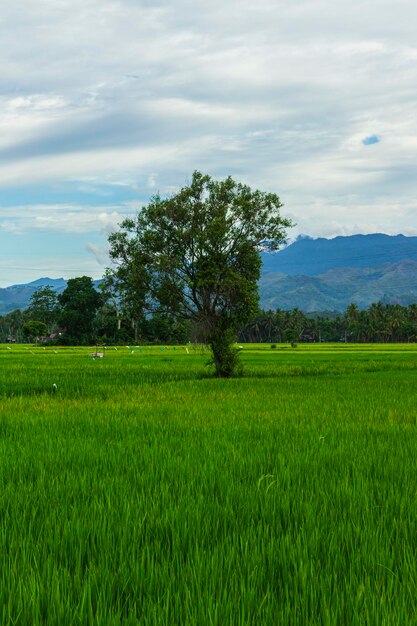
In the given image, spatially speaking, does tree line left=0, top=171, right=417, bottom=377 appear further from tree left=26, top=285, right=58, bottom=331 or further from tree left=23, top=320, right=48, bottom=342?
tree left=26, top=285, right=58, bottom=331

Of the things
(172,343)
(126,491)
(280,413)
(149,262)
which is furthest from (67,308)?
(126,491)

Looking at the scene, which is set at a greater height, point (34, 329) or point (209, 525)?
point (34, 329)

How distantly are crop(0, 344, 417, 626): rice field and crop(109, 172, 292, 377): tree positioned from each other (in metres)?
18.5

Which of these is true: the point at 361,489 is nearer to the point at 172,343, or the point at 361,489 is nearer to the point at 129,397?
the point at 129,397

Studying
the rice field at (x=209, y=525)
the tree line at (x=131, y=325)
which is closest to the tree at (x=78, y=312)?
the tree line at (x=131, y=325)

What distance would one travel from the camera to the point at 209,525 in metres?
4.66

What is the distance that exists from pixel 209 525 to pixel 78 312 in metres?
102

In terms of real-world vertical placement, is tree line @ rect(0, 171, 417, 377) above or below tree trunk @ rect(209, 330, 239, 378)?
above

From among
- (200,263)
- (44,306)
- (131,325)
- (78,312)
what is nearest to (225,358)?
(200,263)

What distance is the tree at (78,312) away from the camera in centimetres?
10288

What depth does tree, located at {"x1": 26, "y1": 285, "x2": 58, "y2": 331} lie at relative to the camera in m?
134

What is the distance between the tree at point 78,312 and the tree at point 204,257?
246ft

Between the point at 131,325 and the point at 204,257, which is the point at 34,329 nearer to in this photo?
the point at 131,325

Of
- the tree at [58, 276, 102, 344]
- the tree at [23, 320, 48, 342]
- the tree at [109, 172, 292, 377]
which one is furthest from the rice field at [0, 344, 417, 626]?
the tree at [23, 320, 48, 342]
